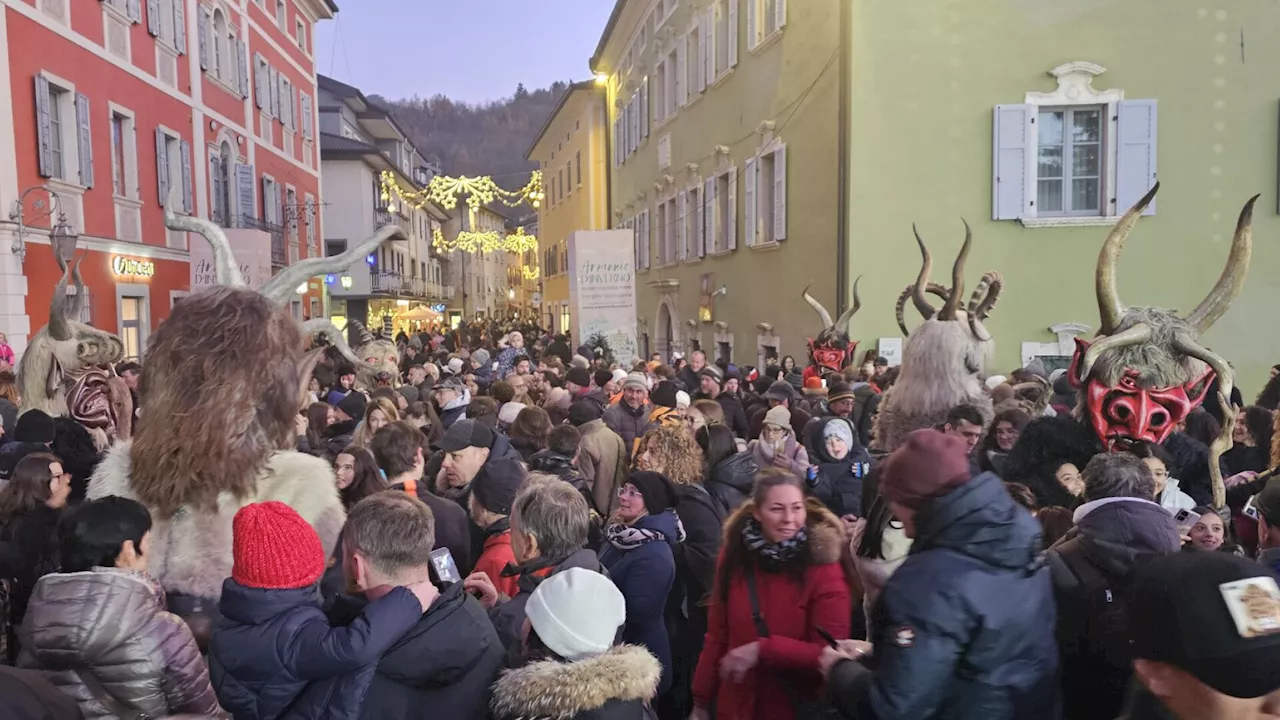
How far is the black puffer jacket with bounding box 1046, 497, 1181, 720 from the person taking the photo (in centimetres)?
299

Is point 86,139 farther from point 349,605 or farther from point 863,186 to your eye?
point 349,605

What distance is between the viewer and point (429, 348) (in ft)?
69.8

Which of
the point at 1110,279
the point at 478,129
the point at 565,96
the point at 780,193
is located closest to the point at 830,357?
the point at 780,193

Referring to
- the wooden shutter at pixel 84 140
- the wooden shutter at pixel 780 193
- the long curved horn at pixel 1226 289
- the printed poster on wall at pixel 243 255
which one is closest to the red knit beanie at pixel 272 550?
the long curved horn at pixel 1226 289

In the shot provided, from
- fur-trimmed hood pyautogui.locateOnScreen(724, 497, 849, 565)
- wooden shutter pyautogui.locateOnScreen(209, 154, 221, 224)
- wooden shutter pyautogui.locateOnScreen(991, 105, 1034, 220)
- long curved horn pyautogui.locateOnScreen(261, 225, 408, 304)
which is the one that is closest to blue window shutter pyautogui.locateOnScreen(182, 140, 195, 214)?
wooden shutter pyautogui.locateOnScreen(209, 154, 221, 224)

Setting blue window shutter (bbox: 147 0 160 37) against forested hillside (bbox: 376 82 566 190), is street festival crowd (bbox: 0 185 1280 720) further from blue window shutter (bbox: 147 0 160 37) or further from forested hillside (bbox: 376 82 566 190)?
forested hillside (bbox: 376 82 566 190)

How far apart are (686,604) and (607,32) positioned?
31384 mm

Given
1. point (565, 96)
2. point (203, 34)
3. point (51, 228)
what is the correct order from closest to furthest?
point (51, 228), point (203, 34), point (565, 96)

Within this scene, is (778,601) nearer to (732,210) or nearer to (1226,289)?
(1226,289)

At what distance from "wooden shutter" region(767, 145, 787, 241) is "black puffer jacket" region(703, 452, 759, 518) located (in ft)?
36.9

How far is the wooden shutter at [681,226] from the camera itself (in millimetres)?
23688

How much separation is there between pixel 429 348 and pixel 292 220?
40.2 ft

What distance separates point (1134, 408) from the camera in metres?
4.73

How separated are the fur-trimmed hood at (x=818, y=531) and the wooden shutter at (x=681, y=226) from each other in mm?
20350
